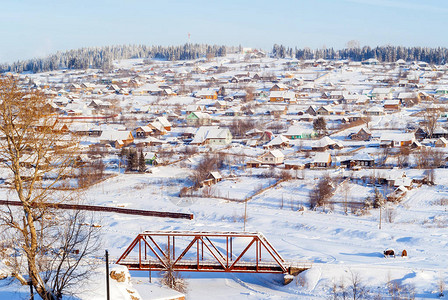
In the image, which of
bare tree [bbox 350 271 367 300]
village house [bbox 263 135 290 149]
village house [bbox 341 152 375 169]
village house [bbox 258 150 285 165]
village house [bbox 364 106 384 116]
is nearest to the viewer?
bare tree [bbox 350 271 367 300]

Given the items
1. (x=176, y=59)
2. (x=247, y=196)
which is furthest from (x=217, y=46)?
(x=247, y=196)

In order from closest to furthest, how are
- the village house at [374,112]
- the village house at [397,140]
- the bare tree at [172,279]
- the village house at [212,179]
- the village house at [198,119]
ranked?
1. the bare tree at [172,279]
2. the village house at [212,179]
3. the village house at [397,140]
4. the village house at [198,119]
5. the village house at [374,112]

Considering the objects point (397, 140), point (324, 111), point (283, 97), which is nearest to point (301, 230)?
point (397, 140)

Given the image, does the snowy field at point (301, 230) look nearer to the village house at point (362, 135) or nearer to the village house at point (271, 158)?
the village house at point (271, 158)

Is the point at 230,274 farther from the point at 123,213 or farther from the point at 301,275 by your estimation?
the point at 123,213

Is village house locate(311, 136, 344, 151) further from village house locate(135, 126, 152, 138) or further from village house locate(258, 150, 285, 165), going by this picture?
village house locate(135, 126, 152, 138)

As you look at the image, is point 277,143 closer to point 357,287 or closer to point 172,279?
point 357,287

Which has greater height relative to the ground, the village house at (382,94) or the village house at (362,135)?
the village house at (382,94)

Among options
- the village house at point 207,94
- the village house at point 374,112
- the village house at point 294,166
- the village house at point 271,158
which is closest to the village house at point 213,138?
the village house at point 271,158

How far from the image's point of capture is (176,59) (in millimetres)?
88188

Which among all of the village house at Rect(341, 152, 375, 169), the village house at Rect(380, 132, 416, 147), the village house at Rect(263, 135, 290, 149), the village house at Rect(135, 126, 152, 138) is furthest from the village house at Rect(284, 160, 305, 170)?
the village house at Rect(135, 126, 152, 138)

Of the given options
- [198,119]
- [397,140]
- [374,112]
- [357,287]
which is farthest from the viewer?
[374,112]

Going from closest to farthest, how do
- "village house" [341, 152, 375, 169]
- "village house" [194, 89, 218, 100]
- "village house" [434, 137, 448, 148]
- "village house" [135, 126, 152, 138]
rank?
"village house" [341, 152, 375, 169]
"village house" [434, 137, 448, 148]
"village house" [135, 126, 152, 138]
"village house" [194, 89, 218, 100]

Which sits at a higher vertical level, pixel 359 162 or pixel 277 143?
pixel 277 143
